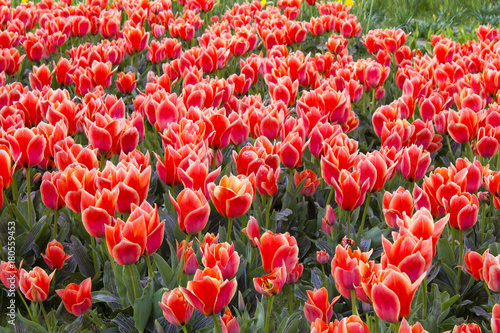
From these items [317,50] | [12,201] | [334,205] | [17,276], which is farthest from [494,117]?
[317,50]

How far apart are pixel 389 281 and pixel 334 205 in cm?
143

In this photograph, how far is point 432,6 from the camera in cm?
744

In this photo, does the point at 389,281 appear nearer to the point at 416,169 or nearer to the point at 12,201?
the point at 416,169

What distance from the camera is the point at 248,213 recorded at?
236cm

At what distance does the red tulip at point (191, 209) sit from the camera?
1.57 metres

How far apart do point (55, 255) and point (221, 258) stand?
2.76 ft

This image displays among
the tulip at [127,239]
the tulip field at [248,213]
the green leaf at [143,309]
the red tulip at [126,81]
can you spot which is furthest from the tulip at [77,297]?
the red tulip at [126,81]

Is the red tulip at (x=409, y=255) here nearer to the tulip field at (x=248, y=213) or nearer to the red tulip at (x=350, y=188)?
the tulip field at (x=248, y=213)

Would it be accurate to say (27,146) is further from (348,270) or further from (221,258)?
(348,270)

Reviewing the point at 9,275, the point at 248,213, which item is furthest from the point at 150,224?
the point at 248,213

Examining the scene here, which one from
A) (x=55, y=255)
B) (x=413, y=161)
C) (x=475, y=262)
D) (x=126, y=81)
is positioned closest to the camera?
(x=475, y=262)

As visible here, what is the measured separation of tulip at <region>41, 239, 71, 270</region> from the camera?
1.94 metres

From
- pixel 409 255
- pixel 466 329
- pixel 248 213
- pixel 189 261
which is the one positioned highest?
pixel 409 255

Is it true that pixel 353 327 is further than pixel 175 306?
No
